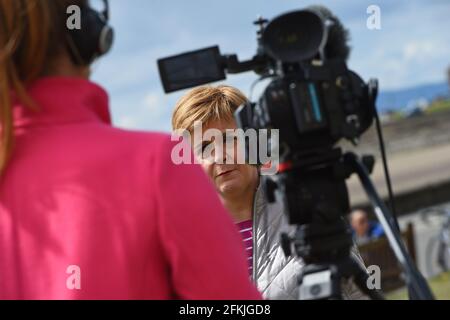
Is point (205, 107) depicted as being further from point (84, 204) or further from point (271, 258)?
point (84, 204)

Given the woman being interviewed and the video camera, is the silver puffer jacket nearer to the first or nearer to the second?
the video camera

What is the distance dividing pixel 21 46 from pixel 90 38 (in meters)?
0.16

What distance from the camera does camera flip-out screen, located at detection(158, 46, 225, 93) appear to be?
1.96 m

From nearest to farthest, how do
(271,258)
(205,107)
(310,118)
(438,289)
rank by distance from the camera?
1. (310,118)
2. (271,258)
3. (205,107)
4. (438,289)

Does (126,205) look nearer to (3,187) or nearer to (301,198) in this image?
(3,187)

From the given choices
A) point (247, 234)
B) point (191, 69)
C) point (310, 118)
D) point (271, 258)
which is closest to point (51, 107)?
point (191, 69)

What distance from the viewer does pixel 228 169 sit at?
313 cm

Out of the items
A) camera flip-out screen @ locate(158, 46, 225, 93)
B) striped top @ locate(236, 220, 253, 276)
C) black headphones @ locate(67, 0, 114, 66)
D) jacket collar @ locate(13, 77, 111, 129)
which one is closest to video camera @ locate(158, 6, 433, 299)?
camera flip-out screen @ locate(158, 46, 225, 93)

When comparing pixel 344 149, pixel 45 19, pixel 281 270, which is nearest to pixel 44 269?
pixel 45 19

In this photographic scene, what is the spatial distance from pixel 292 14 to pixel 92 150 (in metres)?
0.60

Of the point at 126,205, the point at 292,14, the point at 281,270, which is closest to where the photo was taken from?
the point at 126,205

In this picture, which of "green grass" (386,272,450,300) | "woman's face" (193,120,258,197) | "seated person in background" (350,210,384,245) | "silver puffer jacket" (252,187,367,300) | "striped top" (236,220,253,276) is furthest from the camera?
"seated person in background" (350,210,384,245)

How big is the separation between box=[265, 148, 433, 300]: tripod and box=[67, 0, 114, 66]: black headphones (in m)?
0.52
